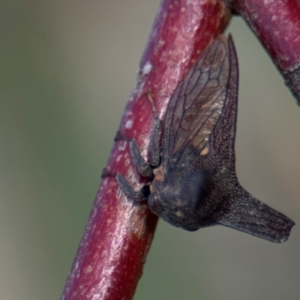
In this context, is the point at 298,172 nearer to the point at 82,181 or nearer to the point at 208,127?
the point at 82,181

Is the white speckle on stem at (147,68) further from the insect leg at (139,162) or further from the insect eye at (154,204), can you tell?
the insect eye at (154,204)

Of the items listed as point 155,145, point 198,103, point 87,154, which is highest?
point 87,154

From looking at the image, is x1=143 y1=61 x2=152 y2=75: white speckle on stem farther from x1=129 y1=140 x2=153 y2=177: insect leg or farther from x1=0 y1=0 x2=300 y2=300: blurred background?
x1=0 y1=0 x2=300 y2=300: blurred background

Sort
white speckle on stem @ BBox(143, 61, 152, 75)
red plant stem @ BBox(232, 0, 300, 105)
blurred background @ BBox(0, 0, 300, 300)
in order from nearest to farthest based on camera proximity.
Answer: red plant stem @ BBox(232, 0, 300, 105) < white speckle on stem @ BBox(143, 61, 152, 75) < blurred background @ BBox(0, 0, 300, 300)

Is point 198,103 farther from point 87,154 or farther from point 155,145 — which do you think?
point 87,154

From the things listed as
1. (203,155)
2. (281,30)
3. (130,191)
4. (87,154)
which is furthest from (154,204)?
(87,154)

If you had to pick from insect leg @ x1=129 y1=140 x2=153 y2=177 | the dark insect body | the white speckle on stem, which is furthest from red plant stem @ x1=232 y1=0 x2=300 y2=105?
insect leg @ x1=129 y1=140 x2=153 y2=177
